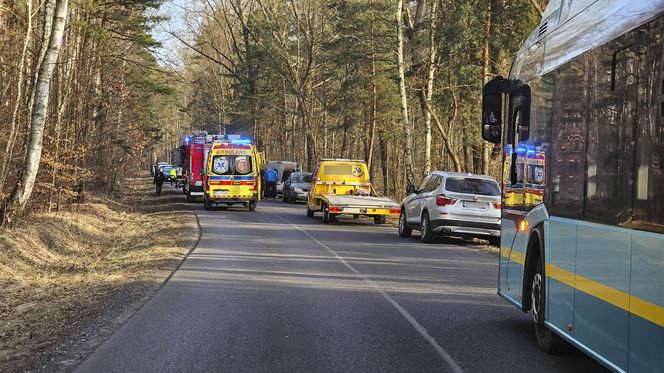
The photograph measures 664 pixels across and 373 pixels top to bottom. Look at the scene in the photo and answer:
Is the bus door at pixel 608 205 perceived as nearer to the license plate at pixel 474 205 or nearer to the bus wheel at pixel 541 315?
the bus wheel at pixel 541 315

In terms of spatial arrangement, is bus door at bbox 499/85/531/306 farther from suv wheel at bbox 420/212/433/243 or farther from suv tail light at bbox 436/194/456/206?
suv wheel at bbox 420/212/433/243

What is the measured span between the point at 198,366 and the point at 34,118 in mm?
12737

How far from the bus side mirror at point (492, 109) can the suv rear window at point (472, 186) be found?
9.62m

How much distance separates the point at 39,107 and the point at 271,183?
2910 cm

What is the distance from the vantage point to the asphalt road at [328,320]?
6582mm

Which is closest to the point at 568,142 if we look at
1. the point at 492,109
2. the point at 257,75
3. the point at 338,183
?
the point at 492,109

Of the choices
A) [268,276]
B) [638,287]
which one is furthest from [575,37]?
[268,276]

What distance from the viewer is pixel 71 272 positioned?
550 inches

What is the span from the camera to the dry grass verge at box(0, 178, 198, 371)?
7.99 m

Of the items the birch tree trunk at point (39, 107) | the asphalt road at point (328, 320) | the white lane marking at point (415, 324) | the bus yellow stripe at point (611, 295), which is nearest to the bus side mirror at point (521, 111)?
the bus yellow stripe at point (611, 295)

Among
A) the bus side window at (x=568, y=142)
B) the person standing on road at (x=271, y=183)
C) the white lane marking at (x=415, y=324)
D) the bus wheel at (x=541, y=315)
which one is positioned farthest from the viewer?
the person standing on road at (x=271, y=183)

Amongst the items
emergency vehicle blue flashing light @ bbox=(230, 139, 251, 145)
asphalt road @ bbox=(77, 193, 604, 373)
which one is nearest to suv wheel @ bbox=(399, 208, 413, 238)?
asphalt road @ bbox=(77, 193, 604, 373)

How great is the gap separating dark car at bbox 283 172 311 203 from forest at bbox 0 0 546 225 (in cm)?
485

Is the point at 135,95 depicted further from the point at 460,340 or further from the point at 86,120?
the point at 460,340
